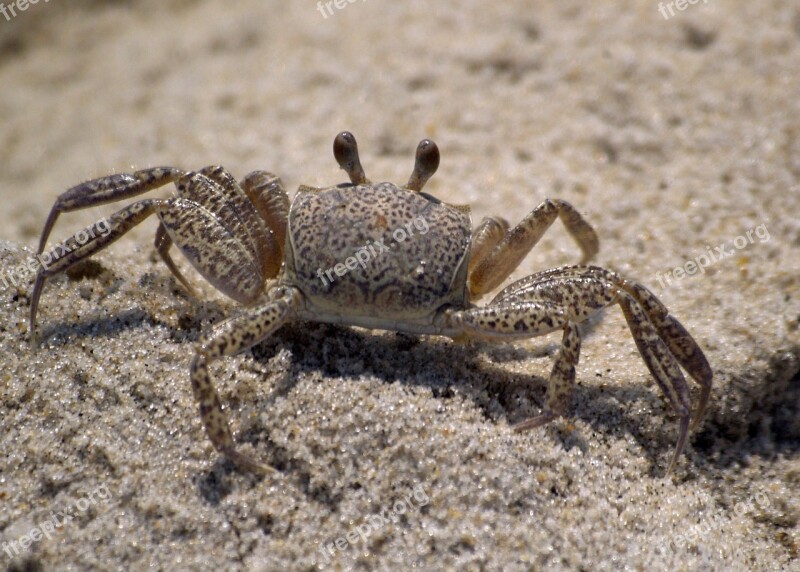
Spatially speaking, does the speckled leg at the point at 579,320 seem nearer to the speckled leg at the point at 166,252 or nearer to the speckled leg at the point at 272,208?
the speckled leg at the point at 272,208

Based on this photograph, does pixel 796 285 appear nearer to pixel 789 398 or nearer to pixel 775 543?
pixel 789 398

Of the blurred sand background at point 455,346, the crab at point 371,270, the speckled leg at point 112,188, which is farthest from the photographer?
the speckled leg at point 112,188

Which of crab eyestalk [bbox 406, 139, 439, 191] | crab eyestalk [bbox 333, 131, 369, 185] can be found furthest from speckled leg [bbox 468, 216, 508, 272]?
crab eyestalk [bbox 333, 131, 369, 185]

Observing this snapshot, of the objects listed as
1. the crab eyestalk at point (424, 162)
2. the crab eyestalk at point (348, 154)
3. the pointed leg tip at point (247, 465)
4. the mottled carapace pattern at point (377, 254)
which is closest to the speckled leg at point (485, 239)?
the mottled carapace pattern at point (377, 254)

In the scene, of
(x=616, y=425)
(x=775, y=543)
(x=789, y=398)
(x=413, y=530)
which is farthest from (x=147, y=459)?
(x=789, y=398)

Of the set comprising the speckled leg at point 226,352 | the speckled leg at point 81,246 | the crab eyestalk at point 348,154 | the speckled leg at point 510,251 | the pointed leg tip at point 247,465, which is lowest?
the pointed leg tip at point 247,465

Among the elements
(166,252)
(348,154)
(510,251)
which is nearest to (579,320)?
(510,251)
